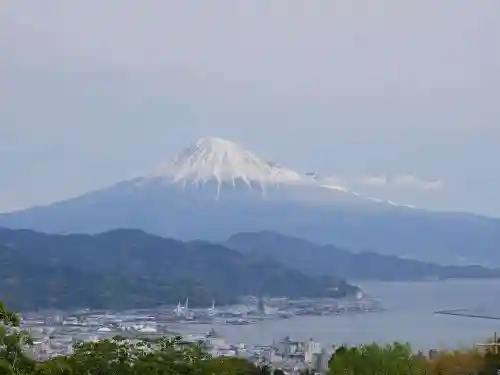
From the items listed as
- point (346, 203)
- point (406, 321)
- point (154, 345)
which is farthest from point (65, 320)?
point (346, 203)

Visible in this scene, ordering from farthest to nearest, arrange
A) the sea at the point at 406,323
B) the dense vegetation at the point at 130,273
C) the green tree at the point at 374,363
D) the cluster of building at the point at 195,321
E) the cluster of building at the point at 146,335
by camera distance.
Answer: the dense vegetation at the point at 130,273
the sea at the point at 406,323
the cluster of building at the point at 195,321
the cluster of building at the point at 146,335
the green tree at the point at 374,363

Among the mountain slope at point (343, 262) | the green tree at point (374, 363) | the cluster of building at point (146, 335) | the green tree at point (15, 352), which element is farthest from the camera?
the mountain slope at point (343, 262)

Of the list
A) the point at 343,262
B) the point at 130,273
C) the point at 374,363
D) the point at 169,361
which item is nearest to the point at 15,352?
the point at 169,361

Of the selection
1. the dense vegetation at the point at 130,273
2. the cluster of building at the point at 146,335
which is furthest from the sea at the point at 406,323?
the dense vegetation at the point at 130,273

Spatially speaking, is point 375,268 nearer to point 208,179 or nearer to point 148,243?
point 148,243

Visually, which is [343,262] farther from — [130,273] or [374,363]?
[374,363]

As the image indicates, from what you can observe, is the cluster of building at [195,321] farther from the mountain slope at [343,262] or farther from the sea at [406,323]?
the mountain slope at [343,262]

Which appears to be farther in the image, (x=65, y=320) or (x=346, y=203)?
(x=346, y=203)
